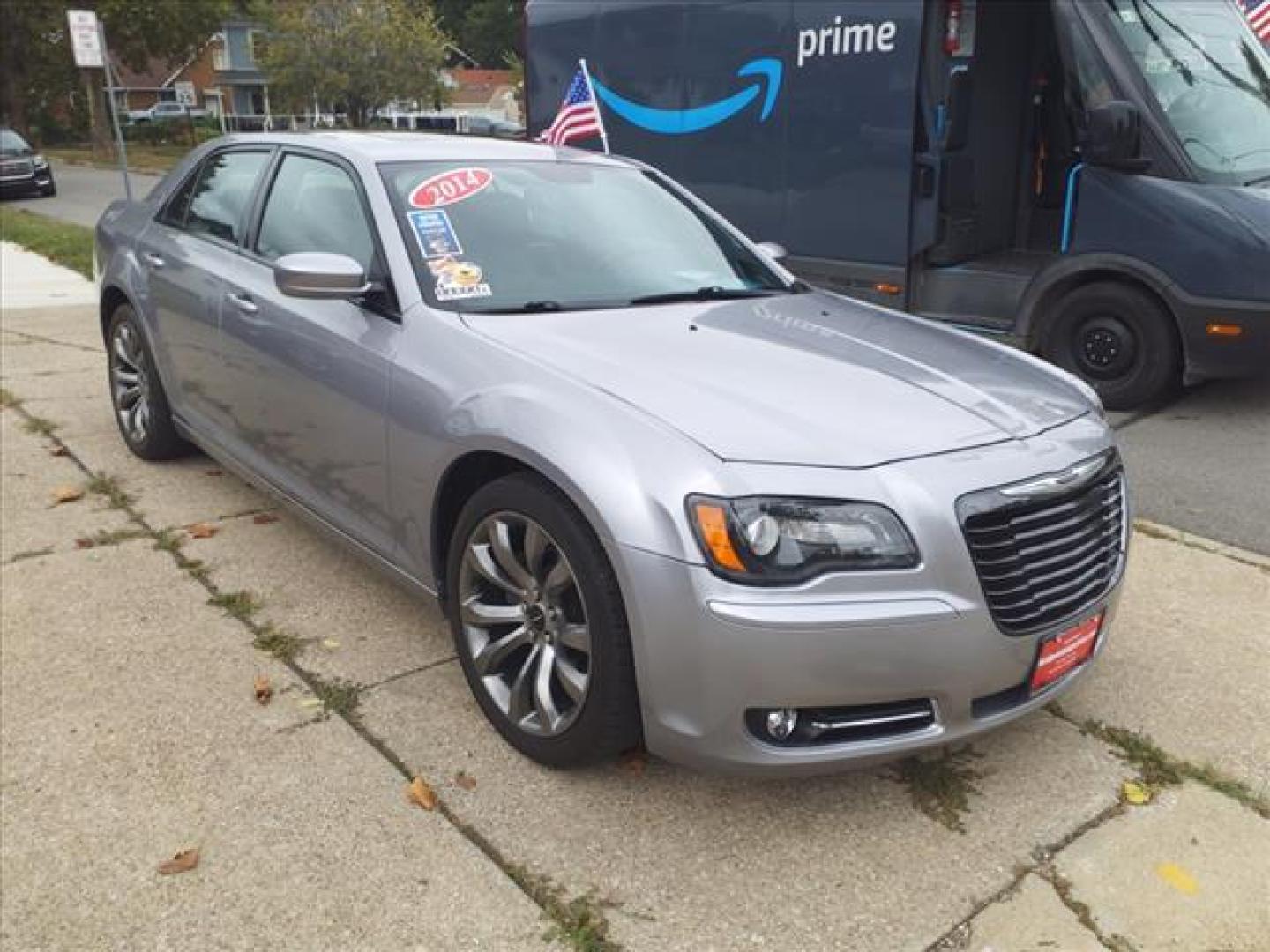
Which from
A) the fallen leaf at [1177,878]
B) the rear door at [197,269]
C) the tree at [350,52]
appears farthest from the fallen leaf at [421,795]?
the tree at [350,52]

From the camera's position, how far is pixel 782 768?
8.14ft

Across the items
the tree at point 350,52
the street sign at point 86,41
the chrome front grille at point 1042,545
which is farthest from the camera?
the tree at point 350,52

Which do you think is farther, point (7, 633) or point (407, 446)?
point (7, 633)

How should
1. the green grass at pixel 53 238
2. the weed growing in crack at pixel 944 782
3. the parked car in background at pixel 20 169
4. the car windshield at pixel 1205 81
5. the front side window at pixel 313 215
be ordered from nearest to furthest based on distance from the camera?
the weed growing in crack at pixel 944 782 < the front side window at pixel 313 215 < the car windshield at pixel 1205 81 < the green grass at pixel 53 238 < the parked car in background at pixel 20 169

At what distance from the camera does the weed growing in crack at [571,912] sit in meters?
2.33

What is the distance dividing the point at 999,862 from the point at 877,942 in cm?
43

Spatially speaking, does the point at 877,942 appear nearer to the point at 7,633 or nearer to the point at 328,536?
the point at 328,536

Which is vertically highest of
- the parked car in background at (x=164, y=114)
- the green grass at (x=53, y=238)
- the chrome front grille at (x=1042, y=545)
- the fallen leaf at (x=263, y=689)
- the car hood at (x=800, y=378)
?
the parked car in background at (x=164, y=114)

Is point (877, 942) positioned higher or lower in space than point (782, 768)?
lower

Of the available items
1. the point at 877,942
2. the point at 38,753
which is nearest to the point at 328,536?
the point at 38,753

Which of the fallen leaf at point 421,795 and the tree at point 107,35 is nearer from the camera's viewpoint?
the fallen leaf at point 421,795

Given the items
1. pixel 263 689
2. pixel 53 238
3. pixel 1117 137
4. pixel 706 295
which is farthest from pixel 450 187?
pixel 53 238

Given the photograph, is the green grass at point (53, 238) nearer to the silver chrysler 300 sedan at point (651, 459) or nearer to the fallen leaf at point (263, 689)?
the silver chrysler 300 sedan at point (651, 459)

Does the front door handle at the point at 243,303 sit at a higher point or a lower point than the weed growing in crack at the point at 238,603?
higher
